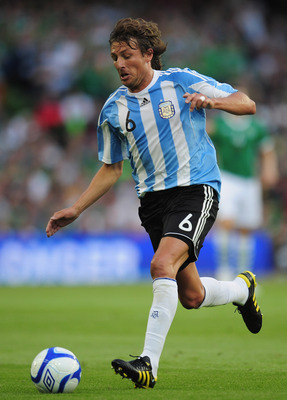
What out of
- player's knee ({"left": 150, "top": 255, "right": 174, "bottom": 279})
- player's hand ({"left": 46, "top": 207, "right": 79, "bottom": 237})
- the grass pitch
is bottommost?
the grass pitch

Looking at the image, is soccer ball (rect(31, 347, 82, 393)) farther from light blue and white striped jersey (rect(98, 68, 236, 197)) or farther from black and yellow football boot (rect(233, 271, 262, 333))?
black and yellow football boot (rect(233, 271, 262, 333))

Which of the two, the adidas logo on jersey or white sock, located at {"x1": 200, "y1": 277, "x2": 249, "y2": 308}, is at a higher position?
the adidas logo on jersey

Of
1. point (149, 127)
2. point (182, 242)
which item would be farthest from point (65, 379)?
point (149, 127)

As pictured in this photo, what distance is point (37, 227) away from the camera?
16688mm

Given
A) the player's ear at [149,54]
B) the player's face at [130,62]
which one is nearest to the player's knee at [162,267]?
the player's face at [130,62]

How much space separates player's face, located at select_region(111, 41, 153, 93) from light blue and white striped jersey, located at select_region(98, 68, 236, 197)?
14 centimetres

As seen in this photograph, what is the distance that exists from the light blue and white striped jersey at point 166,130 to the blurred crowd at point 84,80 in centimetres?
1143

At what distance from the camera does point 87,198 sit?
5.59m

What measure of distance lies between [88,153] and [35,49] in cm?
381

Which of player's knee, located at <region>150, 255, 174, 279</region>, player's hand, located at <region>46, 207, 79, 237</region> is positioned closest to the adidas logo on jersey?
Answer: player's hand, located at <region>46, 207, 79, 237</region>

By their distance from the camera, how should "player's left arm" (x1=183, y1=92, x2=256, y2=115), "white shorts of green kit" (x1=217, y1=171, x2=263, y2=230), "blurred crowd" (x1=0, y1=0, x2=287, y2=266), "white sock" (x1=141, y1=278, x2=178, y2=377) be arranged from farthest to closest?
"blurred crowd" (x1=0, y1=0, x2=287, y2=266), "white shorts of green kit" (x1=217, y1=171, x2=263, y2=230), "player's left arm" (x1=183, y1=92, x2=256, y2=115), "white sock" (x1=141, y1=278, x2=178, y2=377)

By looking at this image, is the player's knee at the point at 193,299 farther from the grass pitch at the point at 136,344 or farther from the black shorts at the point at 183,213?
the grass pitch at the point at 136,344

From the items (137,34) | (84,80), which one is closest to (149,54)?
(137,34)

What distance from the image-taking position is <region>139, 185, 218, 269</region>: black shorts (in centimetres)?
511
